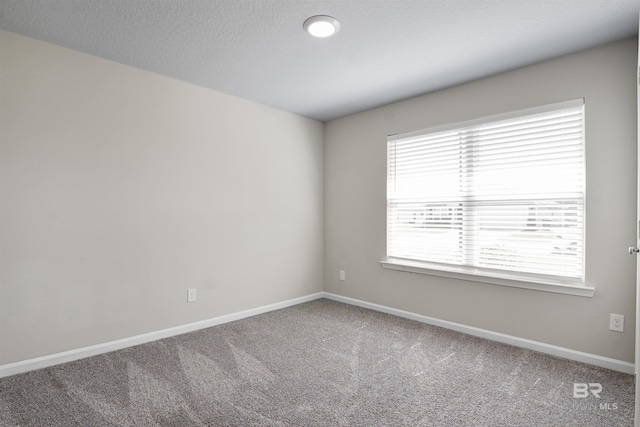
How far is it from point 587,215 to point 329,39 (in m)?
2.30

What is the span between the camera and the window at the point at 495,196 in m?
2.64

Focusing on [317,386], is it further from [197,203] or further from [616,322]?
[616,322]

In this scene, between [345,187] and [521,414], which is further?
[345,187]

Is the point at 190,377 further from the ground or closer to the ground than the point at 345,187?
closer to the ground

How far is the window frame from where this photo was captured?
8.42ft

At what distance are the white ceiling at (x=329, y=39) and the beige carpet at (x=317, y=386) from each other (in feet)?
7.69

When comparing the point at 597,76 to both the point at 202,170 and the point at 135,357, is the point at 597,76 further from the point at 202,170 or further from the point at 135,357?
the point at 135,357

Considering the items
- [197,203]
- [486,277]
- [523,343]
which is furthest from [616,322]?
[197,203]

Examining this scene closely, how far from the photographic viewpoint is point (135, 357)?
2629 millimetres

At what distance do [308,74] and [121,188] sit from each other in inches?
73.3

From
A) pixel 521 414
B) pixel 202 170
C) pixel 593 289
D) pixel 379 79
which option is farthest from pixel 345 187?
pixel 521 414

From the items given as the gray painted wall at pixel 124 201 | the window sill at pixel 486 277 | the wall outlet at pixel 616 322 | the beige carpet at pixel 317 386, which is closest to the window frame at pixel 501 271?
the window sill at pixel 486 277

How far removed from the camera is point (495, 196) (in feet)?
9.89

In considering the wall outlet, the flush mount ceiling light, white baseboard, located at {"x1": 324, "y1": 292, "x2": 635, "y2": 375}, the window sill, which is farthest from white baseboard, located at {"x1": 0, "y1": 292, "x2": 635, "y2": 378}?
the flush mount ceiling light
